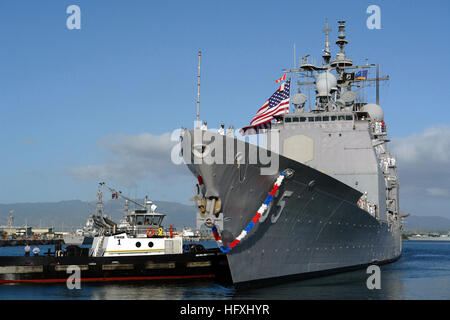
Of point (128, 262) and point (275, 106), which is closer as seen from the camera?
Answer: point (275, 106)

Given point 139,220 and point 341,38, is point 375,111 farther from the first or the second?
point 139,220

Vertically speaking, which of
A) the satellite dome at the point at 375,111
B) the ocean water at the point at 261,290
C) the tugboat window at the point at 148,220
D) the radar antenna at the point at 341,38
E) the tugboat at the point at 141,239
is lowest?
the ocean water at the point at 261,290

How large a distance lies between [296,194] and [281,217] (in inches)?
40.2

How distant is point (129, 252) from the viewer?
26.6 metres

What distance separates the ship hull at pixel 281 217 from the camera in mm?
17875

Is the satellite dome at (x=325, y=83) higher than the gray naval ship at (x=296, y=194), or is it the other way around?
the satellite dome at (x=325, y=83)

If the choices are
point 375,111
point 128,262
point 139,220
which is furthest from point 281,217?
point 375,111

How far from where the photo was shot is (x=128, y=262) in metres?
25.8

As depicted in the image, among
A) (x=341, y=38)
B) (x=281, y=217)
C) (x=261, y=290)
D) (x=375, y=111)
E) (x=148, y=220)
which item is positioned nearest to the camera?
(x=261, y=290)

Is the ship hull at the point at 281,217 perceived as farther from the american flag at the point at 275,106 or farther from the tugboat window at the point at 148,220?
the tugboat window at the point at 148,220

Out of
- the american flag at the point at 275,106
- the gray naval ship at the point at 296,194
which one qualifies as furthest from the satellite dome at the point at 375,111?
the american flag at the point at 275,106

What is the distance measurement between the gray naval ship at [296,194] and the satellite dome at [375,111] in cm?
1254
